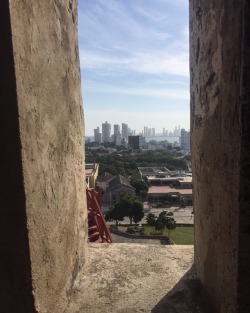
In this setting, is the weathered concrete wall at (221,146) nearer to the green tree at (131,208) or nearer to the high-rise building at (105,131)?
the green tree at (131,208)

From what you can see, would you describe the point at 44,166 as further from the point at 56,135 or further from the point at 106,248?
the point at 106,248

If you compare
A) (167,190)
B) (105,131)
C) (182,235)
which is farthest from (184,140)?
(182,235)

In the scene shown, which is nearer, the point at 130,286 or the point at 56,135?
the point at 56,135

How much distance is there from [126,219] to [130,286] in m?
25.4

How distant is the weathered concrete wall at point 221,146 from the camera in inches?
44.9

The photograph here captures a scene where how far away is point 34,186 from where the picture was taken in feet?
4.57

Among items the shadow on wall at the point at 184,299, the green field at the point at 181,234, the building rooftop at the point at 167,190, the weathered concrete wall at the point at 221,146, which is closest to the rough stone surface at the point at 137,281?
the shadow on wall at the point at 184,299

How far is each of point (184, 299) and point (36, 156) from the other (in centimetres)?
112

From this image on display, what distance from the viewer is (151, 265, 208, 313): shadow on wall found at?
5.83 ft

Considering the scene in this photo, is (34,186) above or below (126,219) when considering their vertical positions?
above

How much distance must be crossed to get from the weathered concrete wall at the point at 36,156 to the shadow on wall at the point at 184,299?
52 cm

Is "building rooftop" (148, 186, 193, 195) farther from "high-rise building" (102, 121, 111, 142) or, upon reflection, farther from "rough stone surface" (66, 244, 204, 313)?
"high-rise building" (102, 121, 111, 142)

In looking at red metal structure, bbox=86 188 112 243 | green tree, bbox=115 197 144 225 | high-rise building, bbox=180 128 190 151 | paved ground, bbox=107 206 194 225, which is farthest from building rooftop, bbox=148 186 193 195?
high-rise building, bbox=180 128 190 151

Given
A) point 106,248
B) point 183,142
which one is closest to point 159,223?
point 106,248
